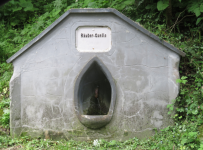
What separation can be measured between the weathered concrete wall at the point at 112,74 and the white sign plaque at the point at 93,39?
85 mm

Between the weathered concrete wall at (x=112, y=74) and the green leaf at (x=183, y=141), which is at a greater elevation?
the weathered concrete wall at (x=112, y=74)

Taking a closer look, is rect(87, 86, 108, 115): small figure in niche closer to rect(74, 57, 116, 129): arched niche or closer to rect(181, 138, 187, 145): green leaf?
rect(74, 57, 116, 129): arched niche

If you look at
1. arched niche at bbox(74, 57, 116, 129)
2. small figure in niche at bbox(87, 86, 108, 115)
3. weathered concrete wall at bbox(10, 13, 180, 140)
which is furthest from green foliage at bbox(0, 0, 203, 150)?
small figure in niche at bbox(87, 86, 108, 115)

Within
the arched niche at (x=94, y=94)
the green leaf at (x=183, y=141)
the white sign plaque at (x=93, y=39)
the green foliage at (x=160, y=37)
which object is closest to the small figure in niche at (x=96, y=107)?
the arched niche at (x=94, y=94)

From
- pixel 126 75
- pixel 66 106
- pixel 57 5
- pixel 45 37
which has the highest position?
pixel 57 5

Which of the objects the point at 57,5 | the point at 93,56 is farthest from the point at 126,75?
the point at 57,5

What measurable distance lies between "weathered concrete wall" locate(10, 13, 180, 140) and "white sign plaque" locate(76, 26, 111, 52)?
9cm

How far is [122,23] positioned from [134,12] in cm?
244

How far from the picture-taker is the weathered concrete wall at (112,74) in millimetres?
4309

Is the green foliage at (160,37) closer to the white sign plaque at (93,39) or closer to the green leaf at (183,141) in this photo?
the green leaf at (183,141)

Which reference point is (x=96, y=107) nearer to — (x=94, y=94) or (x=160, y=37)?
(x=94, y=94)

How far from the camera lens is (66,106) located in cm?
436

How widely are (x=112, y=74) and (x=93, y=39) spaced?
0.78 m

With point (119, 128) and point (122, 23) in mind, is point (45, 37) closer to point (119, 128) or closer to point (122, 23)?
point (122, 23)
